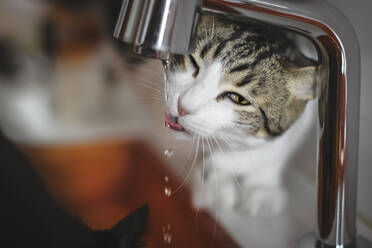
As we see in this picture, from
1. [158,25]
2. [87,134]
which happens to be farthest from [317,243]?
[87,134]

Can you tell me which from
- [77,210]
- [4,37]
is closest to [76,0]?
[4,37]

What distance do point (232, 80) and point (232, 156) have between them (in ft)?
0.62

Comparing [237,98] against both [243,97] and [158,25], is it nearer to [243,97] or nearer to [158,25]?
[243,97]

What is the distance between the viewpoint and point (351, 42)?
408mm

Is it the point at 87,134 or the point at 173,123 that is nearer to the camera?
the point at 173,123

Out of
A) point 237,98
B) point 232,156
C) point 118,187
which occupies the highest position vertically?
point 237,98

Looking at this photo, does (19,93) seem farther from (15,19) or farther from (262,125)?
(262,125)

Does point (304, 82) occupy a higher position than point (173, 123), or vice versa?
point (304, 82)

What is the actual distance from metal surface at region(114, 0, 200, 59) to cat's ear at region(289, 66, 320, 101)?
0.28m

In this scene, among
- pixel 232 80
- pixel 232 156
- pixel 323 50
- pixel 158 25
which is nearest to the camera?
pixel 158 25

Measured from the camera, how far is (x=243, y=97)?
1.91 feet

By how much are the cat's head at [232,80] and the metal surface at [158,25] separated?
0.22m

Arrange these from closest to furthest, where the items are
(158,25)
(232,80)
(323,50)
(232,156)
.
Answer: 1. (158,25)
2. (323,50)
3. (232,80)
4. (232,156)

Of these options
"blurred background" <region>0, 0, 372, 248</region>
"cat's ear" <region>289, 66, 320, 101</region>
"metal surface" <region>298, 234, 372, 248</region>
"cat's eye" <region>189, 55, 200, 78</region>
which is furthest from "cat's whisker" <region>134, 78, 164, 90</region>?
"metal surface" <region>298, 234, 372, 248</region>
